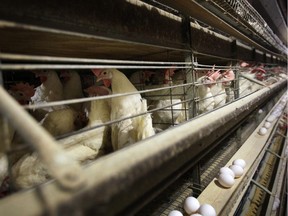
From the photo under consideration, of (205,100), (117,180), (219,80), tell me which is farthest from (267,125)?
(117,180)

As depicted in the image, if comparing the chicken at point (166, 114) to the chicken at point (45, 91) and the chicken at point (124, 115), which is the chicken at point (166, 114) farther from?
the chicken at point (45, 91)

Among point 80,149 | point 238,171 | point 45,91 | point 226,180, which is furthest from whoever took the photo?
point 238,171

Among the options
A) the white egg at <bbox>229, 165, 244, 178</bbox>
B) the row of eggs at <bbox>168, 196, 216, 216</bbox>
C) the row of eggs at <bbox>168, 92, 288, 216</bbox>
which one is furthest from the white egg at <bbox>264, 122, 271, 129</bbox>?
the row of eggs at <bbox>168, 196, 216, 216</bbox>

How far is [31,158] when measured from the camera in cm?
93

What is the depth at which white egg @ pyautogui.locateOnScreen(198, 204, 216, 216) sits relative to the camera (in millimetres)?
1079

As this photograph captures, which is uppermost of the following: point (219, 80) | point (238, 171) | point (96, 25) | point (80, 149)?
point (96, 25)

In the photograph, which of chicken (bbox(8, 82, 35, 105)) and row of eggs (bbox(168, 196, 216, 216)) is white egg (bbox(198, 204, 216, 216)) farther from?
chicken (bbox(8, 82, 35, 105))

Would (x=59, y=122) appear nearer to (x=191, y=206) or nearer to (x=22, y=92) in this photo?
(x=22, y=92)

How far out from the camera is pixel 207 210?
1089 mm

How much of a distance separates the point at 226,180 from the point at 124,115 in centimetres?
80

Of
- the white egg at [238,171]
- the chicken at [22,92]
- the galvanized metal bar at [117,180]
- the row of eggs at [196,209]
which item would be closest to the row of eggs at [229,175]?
the white egg at [238,171]

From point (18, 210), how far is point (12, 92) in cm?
106

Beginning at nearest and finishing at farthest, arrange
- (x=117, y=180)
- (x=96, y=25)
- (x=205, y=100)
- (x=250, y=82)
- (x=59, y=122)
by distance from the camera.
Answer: (x=117, y=180), (x=96, y=25), (x=59, y=122), (x=205, y=100), (x=250, y=82)

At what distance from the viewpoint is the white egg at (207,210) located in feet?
3.54
